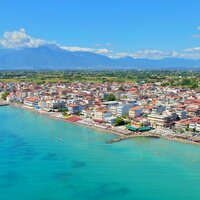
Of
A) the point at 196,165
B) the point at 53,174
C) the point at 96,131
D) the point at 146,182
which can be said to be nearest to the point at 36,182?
the point at 53,174

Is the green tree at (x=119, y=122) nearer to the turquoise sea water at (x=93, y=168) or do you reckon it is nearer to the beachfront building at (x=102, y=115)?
the beachfront building at (x=102, y=115)

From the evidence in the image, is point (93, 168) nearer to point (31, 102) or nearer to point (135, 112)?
point (135, 112)

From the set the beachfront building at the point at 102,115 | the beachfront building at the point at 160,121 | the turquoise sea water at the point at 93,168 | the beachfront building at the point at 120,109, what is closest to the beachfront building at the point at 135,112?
the beachfront building at the point at 120,109

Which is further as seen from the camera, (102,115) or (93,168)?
(102,115)

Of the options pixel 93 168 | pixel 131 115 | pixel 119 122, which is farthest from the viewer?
pixel 131 115

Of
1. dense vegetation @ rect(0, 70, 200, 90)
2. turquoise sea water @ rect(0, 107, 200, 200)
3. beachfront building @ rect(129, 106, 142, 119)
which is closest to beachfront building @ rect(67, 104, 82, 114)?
beachfront building @ rect(129, 106, 142, 119)

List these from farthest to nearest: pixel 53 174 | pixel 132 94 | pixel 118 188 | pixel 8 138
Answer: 1. pixel 132 94
2. pixel 8 138
3. pixel 53 174
4. pixel 118 188

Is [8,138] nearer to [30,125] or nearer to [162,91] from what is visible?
[30,125]

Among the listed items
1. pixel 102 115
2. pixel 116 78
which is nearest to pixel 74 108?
pixel 102 115
